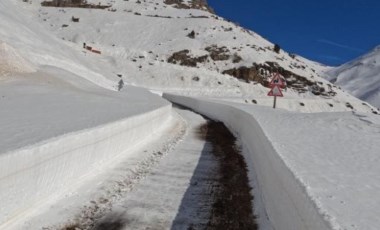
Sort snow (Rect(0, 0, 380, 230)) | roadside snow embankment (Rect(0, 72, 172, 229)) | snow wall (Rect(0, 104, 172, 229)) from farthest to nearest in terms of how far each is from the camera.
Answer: roadside snow embankment (Rect(0, 72, 172, 229)) → snow wall (Rect(0, 104, 172, 229)) → snow (Rect(0, 0, 380, 230))

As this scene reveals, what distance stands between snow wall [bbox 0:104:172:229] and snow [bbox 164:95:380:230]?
3.07m

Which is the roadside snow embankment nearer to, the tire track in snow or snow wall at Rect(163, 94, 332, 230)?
the tire track in snow

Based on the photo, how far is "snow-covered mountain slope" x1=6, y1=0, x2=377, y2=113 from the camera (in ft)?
208

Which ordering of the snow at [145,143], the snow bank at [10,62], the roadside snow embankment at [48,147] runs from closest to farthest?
the snow at [145,143] < the roadside snow embankment at [48,147] < the snow bank at [10,62]

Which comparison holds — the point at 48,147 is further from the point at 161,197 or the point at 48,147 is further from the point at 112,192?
the point at 161,197

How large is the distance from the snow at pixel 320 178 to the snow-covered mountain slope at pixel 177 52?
133 ft

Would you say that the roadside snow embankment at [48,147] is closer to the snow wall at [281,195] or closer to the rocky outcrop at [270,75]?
the snow wall at [281,195]

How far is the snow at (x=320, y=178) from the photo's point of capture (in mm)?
4715

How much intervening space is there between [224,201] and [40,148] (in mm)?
3075

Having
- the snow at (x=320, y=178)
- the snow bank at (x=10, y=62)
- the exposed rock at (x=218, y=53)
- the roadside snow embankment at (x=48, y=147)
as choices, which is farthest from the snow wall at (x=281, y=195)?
the exposed rock at (x=218, y=53)

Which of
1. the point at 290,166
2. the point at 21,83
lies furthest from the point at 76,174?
the point at 21,83

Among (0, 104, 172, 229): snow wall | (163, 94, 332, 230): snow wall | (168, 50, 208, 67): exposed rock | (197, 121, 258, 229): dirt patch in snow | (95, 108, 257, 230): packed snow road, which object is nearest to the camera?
(163, 94, 332, 230): snow wall

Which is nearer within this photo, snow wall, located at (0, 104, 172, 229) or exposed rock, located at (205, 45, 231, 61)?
snow wall, located at (0, 104, 172, 229)

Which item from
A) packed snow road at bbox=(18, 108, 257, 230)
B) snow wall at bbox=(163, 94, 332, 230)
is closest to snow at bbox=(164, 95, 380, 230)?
snow wall at bbox=(163, 94, 332, 230)
